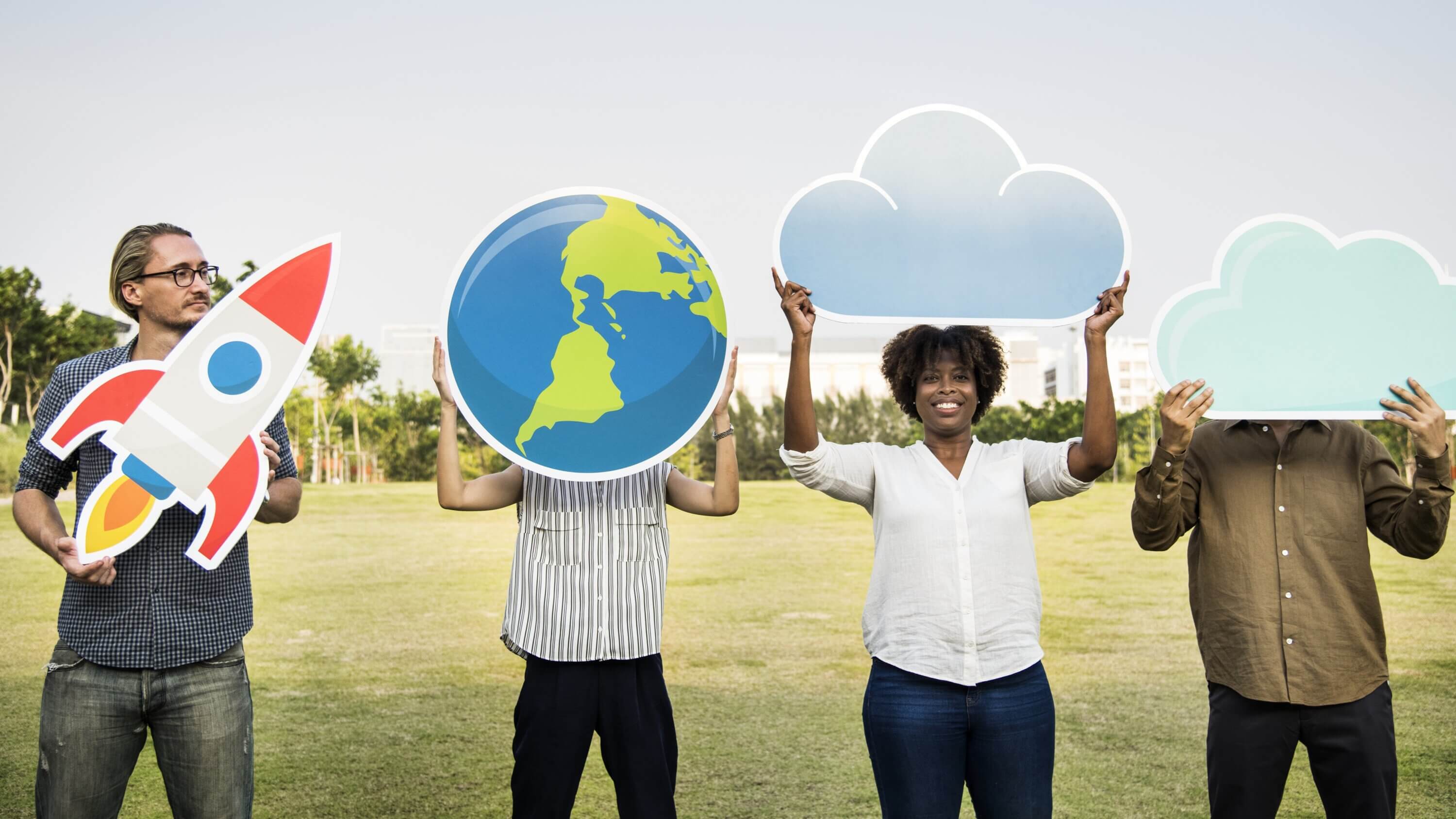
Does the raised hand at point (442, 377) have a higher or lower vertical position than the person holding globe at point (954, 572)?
higher

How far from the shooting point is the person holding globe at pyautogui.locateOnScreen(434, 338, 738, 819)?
253 centimetres

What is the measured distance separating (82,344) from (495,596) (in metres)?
18.9

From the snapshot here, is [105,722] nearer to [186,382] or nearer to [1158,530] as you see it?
[186,382]

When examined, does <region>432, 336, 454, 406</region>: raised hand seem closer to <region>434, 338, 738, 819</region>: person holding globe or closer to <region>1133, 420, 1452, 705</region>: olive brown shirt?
<region>434, 338, 738, 819</region>: person holding globe

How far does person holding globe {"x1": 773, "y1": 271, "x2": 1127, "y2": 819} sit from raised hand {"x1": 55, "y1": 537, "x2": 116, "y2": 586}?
1440 mm

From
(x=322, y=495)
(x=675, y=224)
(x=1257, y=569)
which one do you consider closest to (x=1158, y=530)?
(x=1257, y=569)

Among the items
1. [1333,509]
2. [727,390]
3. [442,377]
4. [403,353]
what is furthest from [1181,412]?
[403,353]

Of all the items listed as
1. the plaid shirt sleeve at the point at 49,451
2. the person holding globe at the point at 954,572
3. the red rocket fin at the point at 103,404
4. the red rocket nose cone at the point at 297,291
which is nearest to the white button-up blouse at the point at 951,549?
the person holding globe at the point at 954,572

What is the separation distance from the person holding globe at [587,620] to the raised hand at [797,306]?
0.60 ft

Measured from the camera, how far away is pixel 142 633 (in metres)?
2.32

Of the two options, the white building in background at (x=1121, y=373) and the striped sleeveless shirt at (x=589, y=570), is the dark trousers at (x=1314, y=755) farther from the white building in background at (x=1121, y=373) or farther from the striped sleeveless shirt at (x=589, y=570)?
the white building in background at (x=1121, y=373)

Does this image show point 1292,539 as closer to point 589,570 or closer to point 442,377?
point 589,570

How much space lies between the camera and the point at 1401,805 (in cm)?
414

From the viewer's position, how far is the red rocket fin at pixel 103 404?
92.7 inches
